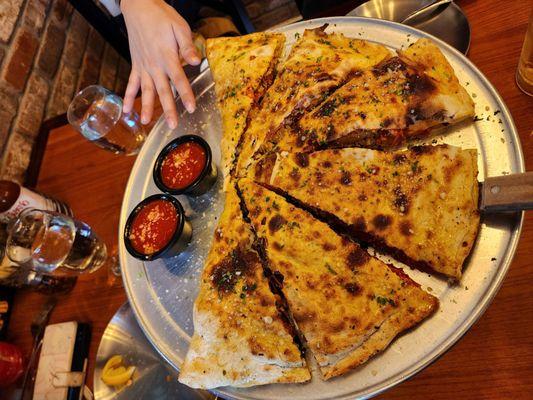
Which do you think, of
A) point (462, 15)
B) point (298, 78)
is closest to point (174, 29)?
point (298, 78)

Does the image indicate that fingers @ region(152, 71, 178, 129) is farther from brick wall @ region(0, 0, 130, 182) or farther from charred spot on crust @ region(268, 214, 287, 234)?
brick wall @ region(0, 0, 130, 182)

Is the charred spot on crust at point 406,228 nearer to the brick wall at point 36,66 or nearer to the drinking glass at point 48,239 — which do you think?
A: the drinking glass at point 48,239

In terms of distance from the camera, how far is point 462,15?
9.66 ft

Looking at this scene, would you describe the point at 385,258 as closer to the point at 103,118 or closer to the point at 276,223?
the point at 276,223

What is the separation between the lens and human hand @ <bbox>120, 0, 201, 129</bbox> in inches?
126

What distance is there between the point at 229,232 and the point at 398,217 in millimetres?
1033

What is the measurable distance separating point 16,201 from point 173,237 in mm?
1604

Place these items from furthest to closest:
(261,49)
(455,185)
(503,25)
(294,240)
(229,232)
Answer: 1. (261,49)
2. (503,25)
3. (229,232)
4. (294,240)
5. (455,185)

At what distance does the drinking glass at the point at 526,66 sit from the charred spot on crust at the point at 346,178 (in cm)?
125

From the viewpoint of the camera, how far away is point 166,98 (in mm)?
3236

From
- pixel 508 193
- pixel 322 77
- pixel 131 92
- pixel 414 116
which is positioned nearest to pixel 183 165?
pixel 131 92

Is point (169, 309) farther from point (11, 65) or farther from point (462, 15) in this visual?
point (11, 65)

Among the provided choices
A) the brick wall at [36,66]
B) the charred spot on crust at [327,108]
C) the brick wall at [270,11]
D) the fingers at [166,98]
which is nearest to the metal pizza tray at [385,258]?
the fingers at [166,98]

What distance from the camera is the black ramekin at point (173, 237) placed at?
2.86 metres
